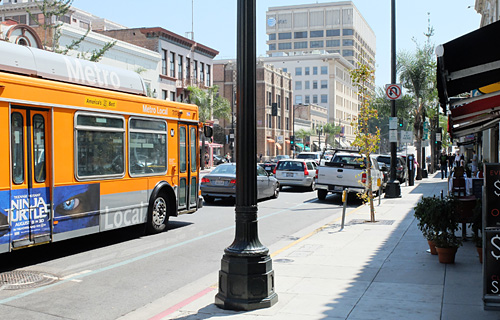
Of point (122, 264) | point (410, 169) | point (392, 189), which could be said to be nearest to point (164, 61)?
point (410, 169)

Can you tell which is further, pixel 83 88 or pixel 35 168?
pixel 83 88

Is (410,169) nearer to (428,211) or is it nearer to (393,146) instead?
(393,146)

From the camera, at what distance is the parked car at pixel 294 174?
85.9 ft

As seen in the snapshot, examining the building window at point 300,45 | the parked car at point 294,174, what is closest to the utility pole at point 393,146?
the parked car at point 294,174

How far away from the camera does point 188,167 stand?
13719 mm

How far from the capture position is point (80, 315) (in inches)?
258

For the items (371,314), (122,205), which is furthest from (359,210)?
(371,314)

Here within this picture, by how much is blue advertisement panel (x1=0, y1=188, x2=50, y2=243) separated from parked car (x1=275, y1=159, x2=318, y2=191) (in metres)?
17.9

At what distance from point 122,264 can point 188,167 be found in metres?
4.62

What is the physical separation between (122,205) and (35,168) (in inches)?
99.8

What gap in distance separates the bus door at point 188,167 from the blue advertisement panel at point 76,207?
3.29 metres

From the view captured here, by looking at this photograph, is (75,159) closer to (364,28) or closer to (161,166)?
(161,166)

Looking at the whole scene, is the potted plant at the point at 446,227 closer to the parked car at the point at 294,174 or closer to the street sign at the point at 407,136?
the parked car at the point at 294,174

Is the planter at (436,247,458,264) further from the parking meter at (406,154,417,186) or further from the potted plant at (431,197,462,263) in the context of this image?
the parking meter at (406,154,417,186)
